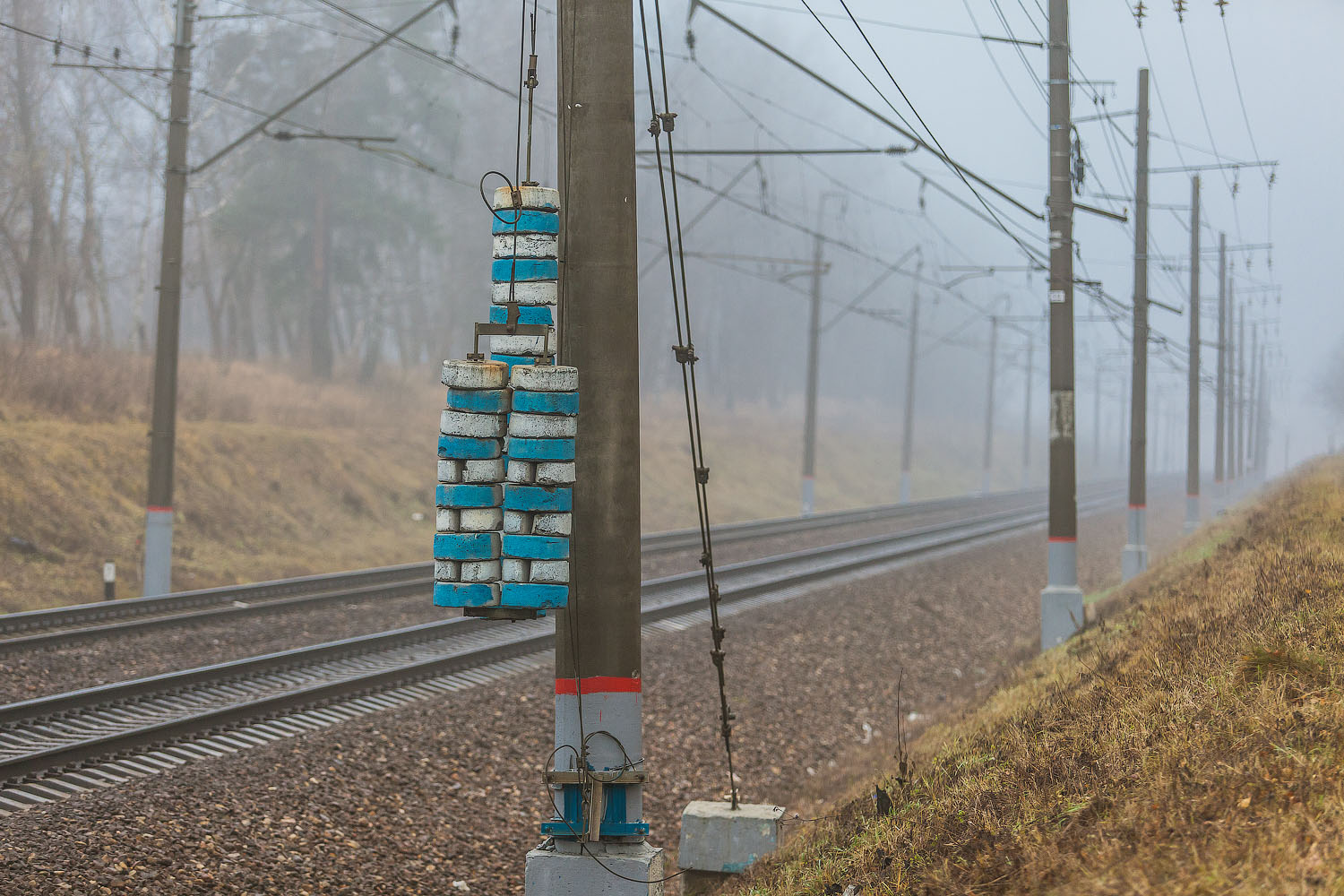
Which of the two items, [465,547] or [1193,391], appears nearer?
[465,547]

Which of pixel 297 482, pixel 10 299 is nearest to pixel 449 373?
pixel 297 482

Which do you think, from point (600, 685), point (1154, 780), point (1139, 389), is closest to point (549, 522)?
point (600, 685)

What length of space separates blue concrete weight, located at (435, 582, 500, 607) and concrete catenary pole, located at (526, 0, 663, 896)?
41cm

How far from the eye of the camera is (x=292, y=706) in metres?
10.5

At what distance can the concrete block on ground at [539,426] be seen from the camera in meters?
5.07

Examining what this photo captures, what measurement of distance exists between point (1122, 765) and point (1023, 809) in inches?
19.9

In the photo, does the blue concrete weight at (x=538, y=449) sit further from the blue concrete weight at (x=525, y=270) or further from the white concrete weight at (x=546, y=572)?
the blue concrete weight at (x=525, y=270)

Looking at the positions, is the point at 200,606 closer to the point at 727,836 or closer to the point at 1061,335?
the point at 727,836

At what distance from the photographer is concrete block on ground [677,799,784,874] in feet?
23.7

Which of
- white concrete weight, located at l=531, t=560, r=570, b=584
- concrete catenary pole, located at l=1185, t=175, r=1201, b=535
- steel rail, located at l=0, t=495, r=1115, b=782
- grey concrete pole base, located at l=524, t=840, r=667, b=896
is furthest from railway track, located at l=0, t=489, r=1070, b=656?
concrete catenary pole, located at l=1185, t=175, r=1201, b=535

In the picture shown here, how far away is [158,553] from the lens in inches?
683

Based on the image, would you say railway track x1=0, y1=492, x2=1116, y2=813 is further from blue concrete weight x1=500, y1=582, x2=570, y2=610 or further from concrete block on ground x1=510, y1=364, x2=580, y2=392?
concrete block on ground x1=510, y1=364, x2=580, y2=392

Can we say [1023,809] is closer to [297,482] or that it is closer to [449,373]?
[449,373]

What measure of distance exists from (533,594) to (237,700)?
6.79 meters
